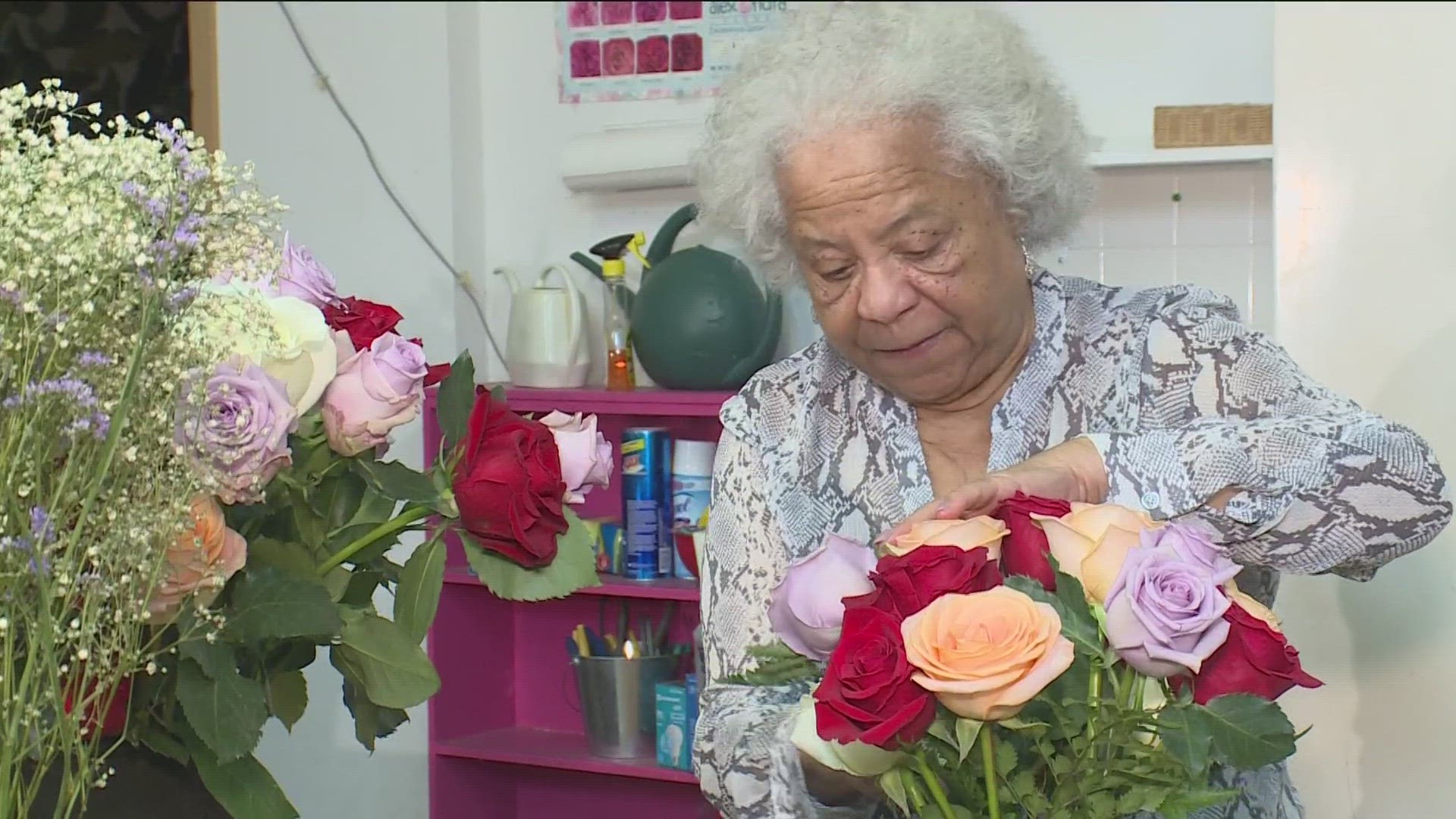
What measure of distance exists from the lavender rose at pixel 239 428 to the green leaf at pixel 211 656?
8 cm

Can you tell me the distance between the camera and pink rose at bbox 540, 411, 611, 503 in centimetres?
91

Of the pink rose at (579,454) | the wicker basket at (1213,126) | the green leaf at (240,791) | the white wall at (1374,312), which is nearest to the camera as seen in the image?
the green leaf at (240,791)

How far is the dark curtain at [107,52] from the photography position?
288cm

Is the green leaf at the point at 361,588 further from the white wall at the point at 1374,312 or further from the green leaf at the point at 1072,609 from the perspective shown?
the white wall at the point at 1374,312

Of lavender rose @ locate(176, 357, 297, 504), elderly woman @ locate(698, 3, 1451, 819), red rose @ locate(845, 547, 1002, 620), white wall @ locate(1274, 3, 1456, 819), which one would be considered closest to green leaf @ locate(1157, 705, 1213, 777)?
red rose @ locate(845, 547, 1002, 620)

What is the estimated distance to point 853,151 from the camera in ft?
4.06

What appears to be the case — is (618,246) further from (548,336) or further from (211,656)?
(211,656)

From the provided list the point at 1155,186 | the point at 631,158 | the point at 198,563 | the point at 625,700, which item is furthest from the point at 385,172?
the point at 198,563

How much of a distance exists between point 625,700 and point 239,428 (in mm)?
2192

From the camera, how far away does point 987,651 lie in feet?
2.33

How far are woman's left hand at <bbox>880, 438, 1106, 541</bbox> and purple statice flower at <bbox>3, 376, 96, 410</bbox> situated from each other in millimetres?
507

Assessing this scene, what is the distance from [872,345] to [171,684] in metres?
0.67

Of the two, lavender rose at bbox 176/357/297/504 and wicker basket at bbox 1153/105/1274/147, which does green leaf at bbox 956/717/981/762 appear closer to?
lavender rose at bbox 176/357/297/504

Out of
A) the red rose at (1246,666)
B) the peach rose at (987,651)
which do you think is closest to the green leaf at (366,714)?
the peach rose at (987,651)
